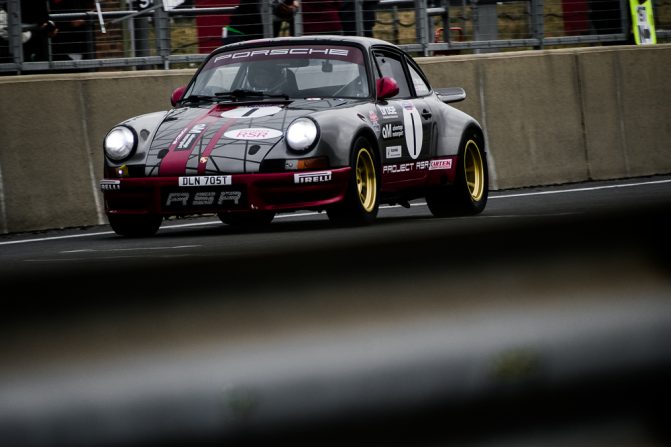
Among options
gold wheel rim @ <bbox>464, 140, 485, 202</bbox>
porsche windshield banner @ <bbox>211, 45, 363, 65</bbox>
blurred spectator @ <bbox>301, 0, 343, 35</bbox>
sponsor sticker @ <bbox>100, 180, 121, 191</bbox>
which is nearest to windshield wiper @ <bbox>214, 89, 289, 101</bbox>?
porsche windshield banner @ <bbox>211, 45, 363, 65</bbox>

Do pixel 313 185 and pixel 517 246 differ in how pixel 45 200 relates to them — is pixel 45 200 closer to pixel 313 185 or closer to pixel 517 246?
pixel 313 185

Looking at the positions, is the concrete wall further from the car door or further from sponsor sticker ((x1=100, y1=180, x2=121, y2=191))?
the car door

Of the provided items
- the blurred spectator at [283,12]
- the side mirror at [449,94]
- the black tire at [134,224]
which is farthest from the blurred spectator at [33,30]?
the side mirror at [449,94]

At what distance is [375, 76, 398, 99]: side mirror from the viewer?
956 centimetres

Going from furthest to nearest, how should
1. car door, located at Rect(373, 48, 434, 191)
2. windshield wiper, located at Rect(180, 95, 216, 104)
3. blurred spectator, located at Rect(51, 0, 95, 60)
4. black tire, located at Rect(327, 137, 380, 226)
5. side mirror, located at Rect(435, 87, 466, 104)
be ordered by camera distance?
1. blurred spectator, located at Rect(51, 0, 95, 60)
2. side mirror, located at Rect(435, 87, 466, 104)
3. windshield wiper, located at Rect(180, 95, 216, 104)
4. car door, located at Rect(373, 48, 434, 191)
5. black tire, located at Rect(327, 137, 380, 226)

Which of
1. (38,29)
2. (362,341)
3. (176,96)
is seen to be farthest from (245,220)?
(362,341)

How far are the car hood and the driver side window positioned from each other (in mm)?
1177

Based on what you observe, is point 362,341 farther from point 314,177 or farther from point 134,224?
point 134,224

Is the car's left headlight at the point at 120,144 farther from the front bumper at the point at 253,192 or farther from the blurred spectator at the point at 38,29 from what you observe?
the blurred spectator at the point at 38,29

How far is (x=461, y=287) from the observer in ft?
3.50

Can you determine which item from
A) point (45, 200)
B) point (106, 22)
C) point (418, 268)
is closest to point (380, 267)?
point (418, 268)

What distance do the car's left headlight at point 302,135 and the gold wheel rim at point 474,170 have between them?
2.40 metres

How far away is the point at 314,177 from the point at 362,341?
766 cm

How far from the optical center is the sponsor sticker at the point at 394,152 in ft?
31.6
